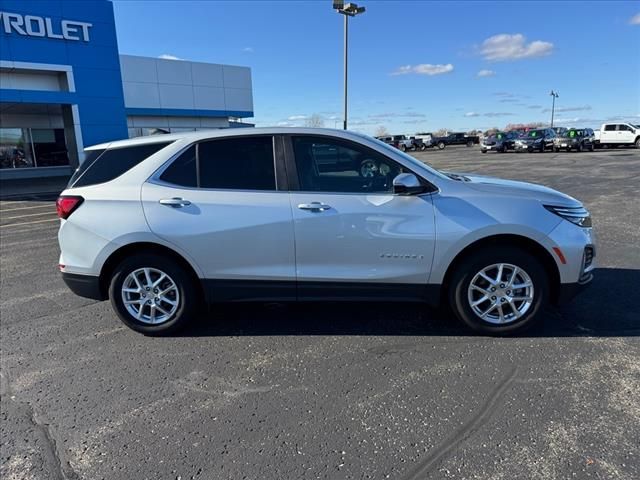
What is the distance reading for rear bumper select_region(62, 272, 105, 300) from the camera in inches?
Result: 158

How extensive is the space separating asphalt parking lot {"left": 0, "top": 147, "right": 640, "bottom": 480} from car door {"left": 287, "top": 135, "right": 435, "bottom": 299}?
0.55m

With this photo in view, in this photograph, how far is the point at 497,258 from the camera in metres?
3.74

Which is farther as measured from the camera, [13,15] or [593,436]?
[13,15]

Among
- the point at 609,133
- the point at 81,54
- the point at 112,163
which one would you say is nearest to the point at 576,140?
the point at 609,133

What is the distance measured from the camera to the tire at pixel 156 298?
13.0 feet

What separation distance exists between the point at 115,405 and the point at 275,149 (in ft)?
7.64

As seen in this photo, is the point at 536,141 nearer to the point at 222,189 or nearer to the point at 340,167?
the point at 340,167

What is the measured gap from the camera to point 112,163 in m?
4.07

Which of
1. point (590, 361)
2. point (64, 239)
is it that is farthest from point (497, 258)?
point (64, 239)

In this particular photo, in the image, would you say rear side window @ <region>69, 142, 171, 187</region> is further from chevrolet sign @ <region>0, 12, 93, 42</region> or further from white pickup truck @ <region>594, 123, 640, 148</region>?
white pickup truck @ <region>594, 123, 640, 148</region>

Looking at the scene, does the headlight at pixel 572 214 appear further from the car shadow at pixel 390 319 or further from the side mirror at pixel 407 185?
the side mirror at pixel 407 185

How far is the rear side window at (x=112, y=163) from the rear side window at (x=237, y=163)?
442mm

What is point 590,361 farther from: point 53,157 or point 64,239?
point 53,157

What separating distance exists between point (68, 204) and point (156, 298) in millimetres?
1153
